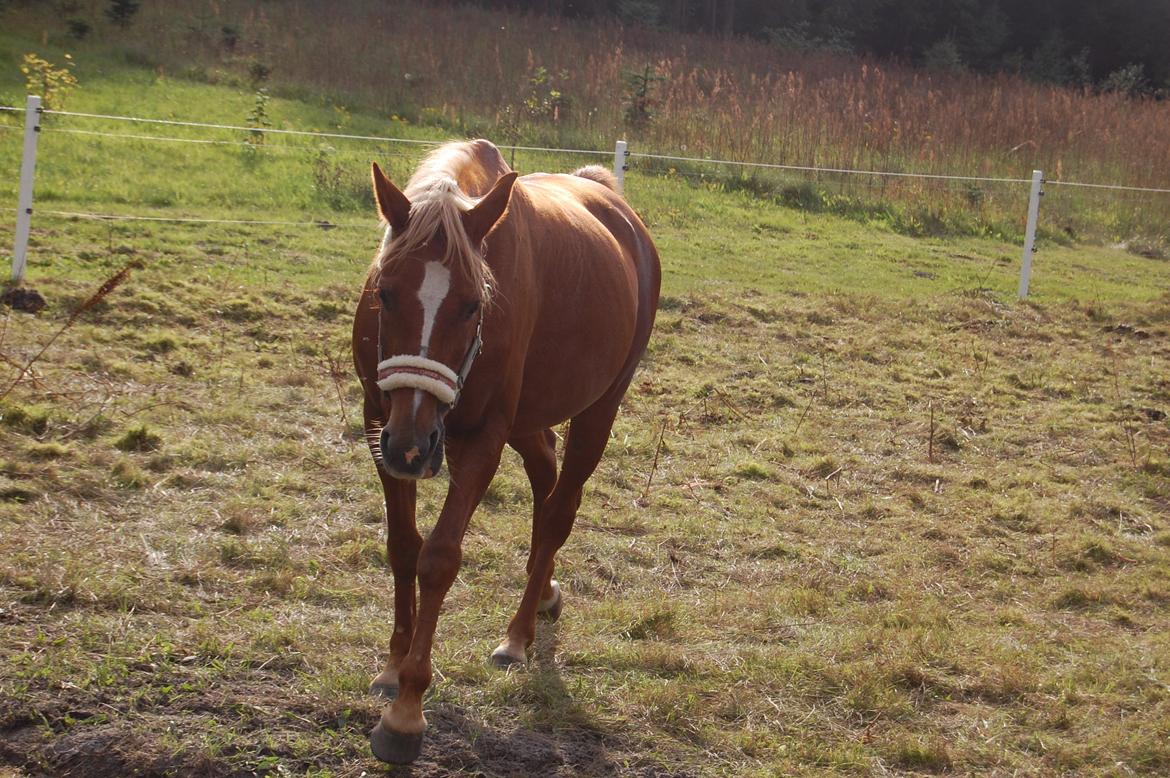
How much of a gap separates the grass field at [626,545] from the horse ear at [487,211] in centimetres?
150

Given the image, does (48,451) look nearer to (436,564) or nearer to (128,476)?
(128,476)

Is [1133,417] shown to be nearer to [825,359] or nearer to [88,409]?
[825,359]

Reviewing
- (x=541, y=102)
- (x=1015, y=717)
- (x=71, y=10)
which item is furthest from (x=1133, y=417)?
(x=71, y=10)

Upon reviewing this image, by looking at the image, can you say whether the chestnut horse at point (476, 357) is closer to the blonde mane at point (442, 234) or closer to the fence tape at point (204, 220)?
the blonde mane at point (442, 234)

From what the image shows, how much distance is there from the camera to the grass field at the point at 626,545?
367cm

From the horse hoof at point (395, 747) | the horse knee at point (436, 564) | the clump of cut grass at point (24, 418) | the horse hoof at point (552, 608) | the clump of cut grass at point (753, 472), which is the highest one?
the horse knee at point (436, 564)

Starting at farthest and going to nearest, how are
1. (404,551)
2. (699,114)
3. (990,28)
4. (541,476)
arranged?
(990,28) < (699,114) < (541,476) < (404,551)

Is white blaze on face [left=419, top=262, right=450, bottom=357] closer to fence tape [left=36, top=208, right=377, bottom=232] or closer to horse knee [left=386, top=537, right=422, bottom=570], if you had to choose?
horse knee [left=386, top=537, right=422, bottom=570]

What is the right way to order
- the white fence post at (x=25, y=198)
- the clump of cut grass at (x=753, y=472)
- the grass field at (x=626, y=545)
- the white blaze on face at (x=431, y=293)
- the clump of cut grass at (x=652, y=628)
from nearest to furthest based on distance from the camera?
the white blaze on face at (x=431, y=293)
the grass field at (x=626, y=545)
the clump of cut grass at (x=652, y=628)
the clump of cut grass at (x=753, y=472)
the white fence post at (x=25, y=198)

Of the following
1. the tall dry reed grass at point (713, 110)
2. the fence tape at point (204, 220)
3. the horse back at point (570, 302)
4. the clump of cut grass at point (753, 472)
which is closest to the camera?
the horse back at point (570, 302)

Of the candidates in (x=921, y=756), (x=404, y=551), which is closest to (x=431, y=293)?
(x=404, y=551)

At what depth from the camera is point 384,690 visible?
3721mm

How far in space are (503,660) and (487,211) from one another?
1.72 meters

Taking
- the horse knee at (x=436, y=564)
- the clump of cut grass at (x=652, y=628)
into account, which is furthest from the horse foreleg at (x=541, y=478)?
the horse knee at (x=436, y=564)
